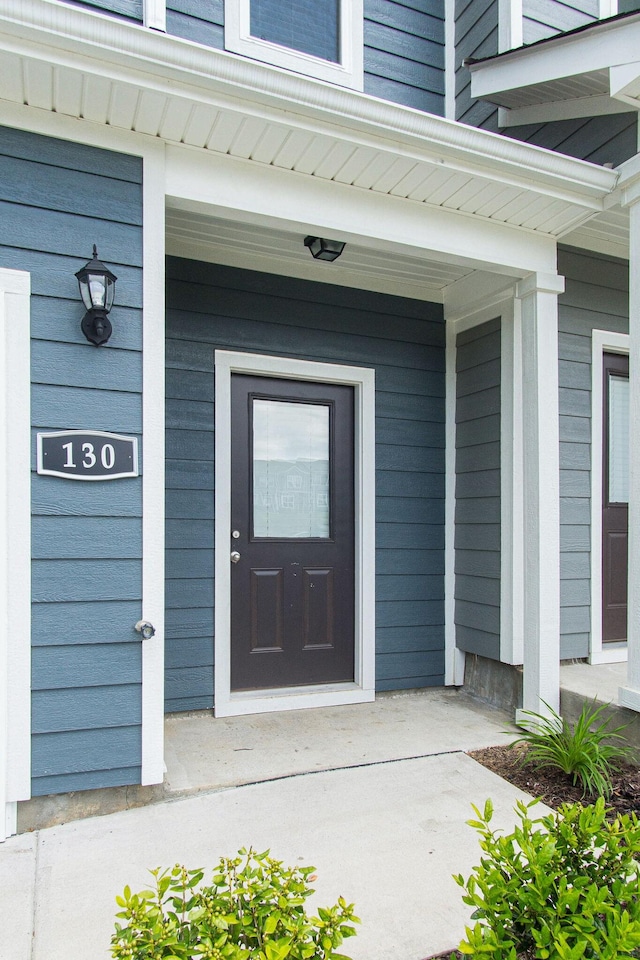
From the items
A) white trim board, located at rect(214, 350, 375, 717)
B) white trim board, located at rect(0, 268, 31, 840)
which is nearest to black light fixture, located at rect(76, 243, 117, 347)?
white trim board, located at rect(0, 268, 31, 840)

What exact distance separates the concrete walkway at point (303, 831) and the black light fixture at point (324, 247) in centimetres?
235

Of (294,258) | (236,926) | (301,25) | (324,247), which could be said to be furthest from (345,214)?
(236,926)

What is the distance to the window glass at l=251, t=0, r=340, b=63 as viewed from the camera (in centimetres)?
298

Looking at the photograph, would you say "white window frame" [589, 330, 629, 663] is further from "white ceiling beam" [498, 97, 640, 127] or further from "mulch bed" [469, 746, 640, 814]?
"white ceiling beam" [498, 97, 640, 127]

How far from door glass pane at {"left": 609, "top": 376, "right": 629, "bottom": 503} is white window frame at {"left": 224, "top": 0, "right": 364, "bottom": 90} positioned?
2222mm

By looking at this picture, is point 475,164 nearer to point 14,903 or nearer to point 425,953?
point 425,953

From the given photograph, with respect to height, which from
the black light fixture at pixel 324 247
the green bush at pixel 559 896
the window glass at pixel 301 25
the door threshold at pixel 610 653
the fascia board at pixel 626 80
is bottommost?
the door threshold at pixel 610 653

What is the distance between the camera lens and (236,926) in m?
1.12

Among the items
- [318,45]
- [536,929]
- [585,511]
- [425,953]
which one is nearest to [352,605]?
[585,511]

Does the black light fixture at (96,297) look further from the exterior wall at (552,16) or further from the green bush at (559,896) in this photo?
the exterior wall at (552,16)

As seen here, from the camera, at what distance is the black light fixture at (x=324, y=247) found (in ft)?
10.1

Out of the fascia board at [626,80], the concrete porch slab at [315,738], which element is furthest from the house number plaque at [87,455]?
the fascia board at [626,80]

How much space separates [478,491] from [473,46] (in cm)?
239

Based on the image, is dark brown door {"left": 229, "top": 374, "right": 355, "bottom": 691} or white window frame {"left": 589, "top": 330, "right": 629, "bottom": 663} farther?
white window frame {"left": 589, "top": 330, "right": 629, "bottom": 663}
